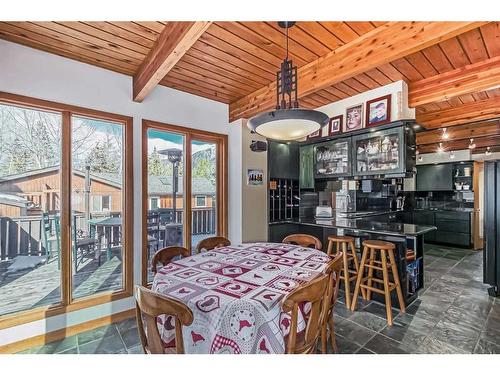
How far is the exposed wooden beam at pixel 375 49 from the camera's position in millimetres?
1682

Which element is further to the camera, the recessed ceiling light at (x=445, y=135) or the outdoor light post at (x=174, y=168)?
the recessed ceiling light at (x=445, y=135)

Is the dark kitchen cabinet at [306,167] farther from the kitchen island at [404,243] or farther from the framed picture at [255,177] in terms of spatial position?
the kitchen island at [404,243]

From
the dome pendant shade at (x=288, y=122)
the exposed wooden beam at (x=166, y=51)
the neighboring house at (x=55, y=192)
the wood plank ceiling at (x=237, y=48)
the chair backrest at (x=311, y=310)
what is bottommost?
the chair backrest at (x=311, y=310)

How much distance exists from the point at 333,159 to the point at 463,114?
1995mm

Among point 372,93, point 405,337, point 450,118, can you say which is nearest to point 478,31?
point 372,93

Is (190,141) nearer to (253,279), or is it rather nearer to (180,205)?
(180,205)

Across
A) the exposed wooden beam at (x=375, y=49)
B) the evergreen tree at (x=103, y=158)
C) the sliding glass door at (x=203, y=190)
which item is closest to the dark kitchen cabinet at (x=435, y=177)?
the exposed wooden beam at (x=375, y=49)

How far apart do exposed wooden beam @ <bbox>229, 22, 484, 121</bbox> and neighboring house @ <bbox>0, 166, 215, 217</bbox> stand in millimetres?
2109

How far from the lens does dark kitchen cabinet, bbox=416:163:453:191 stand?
20.3 feet

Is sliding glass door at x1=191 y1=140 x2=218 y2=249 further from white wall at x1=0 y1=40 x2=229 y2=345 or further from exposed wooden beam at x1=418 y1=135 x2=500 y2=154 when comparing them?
exposed wooden beam at x1=418 y1=135 x2=500 y2=154

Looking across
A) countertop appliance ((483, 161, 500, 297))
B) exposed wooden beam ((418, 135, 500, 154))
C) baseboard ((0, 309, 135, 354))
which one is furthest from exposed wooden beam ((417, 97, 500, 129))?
baseboard ((0, 309, 135, 354))

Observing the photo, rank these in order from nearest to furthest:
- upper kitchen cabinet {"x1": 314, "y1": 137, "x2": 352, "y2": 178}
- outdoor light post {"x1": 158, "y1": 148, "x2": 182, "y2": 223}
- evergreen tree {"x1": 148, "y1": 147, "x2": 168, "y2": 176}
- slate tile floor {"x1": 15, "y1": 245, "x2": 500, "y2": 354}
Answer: slate tile floor {"x1": 15, "y1": 245, "x2": 500, "y2": 354}, evergreen tree {"x1": 148, "y1": 147, "x2": 168, "y2": 176}, outdoor light post {"x1": 158, "y1": 148, "x2": 182, "y2": 223}, upper kitchen cabinet {"x1": 314, "y1": 137, "x2": 352, "y2": 178}

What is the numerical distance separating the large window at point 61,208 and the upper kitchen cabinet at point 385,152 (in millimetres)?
2962

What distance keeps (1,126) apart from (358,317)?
12.7 feet
